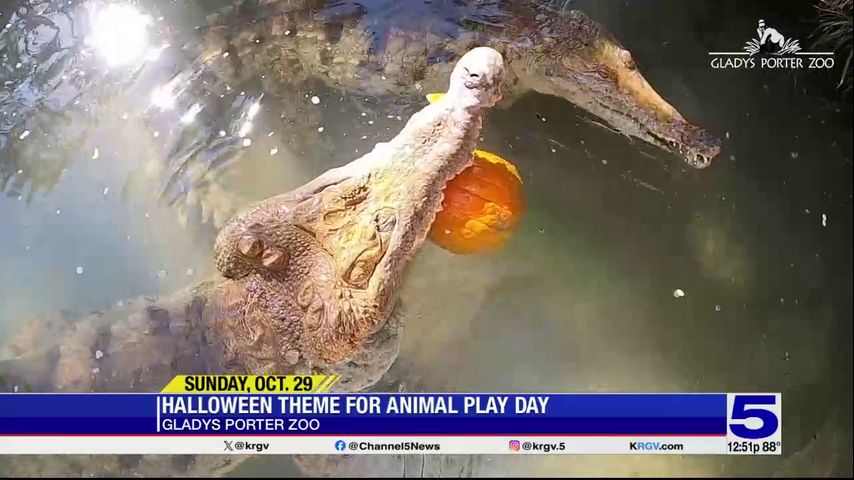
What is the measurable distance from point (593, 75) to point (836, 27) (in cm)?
54

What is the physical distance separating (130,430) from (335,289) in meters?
0.54

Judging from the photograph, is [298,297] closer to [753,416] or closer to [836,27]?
[753,416]

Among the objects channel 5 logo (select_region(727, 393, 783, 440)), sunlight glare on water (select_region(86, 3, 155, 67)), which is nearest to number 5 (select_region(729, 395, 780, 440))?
channel 5 logo (select_region(727, 393, 783, 440))

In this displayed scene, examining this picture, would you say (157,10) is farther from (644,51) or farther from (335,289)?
(644,51)

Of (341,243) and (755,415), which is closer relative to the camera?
(341,243)

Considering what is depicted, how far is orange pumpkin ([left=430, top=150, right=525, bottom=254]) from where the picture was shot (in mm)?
1743

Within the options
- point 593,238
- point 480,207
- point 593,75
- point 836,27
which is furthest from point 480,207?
point 836,27

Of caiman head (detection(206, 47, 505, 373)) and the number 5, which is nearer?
caiman head (detection(206, 47, 505, 373))

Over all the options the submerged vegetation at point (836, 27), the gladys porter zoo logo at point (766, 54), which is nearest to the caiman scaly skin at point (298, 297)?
the gladys porter zoo logo at point (766, 54)

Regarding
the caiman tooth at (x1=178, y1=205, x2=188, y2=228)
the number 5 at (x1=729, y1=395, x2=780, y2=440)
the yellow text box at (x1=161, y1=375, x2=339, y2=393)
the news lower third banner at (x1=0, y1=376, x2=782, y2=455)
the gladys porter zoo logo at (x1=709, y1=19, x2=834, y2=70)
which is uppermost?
the gladys porter zoo logo at (x1=709, y1=19, x2=834, y2=70)

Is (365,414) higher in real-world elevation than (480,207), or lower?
lower

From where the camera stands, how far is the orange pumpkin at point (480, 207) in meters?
1.74

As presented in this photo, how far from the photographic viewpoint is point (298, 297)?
5.64 ft

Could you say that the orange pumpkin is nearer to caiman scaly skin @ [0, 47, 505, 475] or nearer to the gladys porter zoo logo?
caiman scaly skin @ [0, 47, 505, 475]
